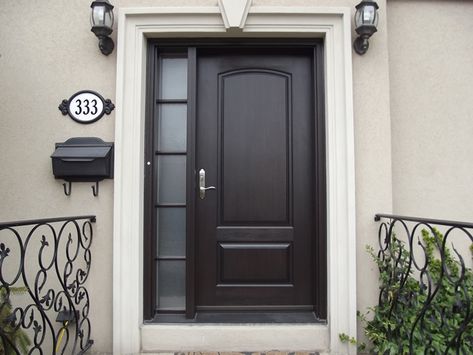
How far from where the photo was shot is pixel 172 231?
228cm

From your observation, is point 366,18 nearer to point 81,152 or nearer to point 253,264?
point 253,264

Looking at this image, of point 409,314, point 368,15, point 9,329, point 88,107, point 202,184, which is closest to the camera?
point 9,329

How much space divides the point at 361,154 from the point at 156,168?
150 centimetres

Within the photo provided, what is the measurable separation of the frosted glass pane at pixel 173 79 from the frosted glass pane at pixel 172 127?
0.32ft

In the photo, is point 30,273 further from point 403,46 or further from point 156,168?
point 403,46

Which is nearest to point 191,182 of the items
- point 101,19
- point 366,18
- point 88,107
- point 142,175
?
point 142,175

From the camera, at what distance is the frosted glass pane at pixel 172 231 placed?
2.28 m

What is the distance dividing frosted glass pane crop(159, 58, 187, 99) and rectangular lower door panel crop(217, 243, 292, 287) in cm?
123

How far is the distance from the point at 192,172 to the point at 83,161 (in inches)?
29.3

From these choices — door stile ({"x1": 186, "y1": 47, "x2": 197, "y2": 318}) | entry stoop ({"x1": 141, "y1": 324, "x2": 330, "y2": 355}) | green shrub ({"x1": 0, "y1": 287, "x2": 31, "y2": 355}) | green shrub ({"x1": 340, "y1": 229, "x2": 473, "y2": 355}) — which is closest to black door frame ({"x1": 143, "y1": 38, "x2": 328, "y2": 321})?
door stile ({"x1": 186, "y1": 47, "x2": 197, "y2": 318})

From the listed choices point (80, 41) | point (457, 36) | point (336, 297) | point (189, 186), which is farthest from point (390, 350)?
point (80, 41)

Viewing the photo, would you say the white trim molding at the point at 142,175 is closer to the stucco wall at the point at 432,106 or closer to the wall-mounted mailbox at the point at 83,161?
the wall-mounted mailbox at the point at 83,161

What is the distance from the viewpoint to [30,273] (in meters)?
2.12

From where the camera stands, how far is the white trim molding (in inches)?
80.7
